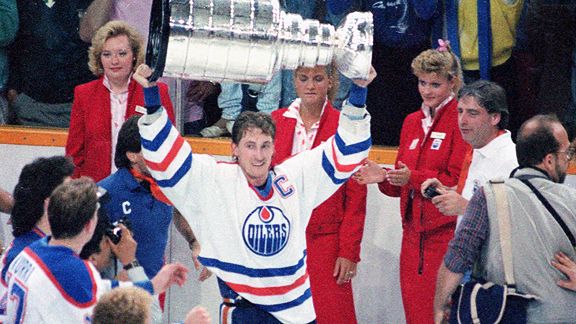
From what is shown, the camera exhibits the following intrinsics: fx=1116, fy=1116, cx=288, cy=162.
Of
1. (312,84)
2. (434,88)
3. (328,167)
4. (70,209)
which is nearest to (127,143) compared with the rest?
(328,167)

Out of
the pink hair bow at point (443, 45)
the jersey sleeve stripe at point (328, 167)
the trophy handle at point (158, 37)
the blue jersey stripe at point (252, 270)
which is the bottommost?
the blue jersey stripe at point (252, 270)

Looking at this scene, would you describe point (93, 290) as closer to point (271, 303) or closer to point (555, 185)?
point (271, 303)

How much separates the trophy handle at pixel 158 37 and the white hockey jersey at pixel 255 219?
1.43 feet

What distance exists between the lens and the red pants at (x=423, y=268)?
562cm

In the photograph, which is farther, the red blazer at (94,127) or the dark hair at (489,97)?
the red blazer at (94,127)

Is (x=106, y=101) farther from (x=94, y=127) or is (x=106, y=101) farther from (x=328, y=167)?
(x=328, y=167)

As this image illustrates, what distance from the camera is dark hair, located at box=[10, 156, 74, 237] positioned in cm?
431

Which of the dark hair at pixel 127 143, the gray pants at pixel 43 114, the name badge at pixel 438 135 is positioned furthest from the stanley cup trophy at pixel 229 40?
the gray pants at pixel 43 114

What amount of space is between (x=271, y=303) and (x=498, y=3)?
8.61ft

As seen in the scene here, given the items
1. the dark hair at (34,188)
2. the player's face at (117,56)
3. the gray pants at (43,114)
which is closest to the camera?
the dark hair at (34,188)

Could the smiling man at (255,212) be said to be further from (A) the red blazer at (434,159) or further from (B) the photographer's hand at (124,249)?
(A) the red blazer at (434,159)

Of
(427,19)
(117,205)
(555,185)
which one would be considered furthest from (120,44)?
(555,185)

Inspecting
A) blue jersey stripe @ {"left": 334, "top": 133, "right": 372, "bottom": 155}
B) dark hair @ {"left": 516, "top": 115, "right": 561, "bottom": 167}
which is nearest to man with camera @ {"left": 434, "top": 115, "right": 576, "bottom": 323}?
dark hair @ {"left": 516, "top": 115, "right": 561, "bottom": 167}

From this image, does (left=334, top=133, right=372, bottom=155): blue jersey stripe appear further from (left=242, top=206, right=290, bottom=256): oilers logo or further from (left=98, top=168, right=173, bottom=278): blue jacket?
(left=98, top=168, right=173, bottom=278): blue jacket
